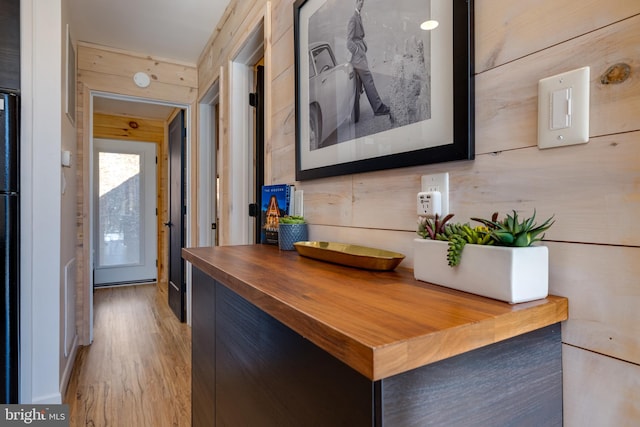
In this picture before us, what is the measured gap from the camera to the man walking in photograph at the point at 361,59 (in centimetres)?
98

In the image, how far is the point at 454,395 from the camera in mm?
478

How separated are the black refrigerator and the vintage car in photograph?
1.42 meters

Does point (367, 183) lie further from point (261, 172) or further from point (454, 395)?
point (261, 172)

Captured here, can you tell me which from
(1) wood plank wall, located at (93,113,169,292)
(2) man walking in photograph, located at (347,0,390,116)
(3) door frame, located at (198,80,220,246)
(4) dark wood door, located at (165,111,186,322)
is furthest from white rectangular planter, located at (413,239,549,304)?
(1) wood plank wall, located at (93,113,169,292)

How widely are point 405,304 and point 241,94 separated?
2.11 metres

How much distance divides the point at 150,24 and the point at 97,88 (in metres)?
0.79

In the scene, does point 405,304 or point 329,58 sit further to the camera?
point 329,58

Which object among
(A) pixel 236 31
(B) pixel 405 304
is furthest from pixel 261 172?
(B) pixel 405 304

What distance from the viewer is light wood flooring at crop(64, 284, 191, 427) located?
6.11 ft

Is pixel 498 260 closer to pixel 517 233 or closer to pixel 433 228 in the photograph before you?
pixel 517 233

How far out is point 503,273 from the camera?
1.78ft

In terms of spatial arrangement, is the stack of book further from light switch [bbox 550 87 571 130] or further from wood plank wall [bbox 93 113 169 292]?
wood plank wall [bbox 93 113 169 292]

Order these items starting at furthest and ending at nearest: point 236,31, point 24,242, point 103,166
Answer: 1. point 103,166
2. point 236,31
3. point 24,242

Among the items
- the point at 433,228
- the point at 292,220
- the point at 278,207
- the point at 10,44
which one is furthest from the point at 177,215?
the point at 433,228
